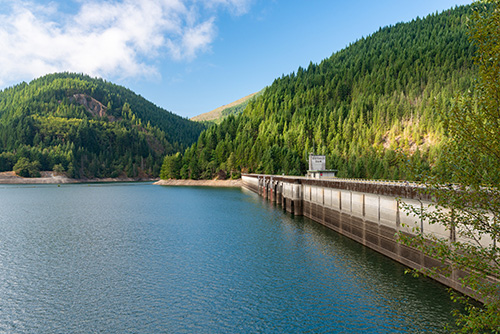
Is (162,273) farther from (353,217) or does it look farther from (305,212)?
(305,212)

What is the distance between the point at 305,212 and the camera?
7500 cm

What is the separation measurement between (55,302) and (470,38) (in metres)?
32.1

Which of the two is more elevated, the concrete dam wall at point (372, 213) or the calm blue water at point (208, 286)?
the concrete dam wall at point (372, 213)

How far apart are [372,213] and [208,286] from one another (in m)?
23.4

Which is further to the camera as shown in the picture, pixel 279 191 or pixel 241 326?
pixel 279 191

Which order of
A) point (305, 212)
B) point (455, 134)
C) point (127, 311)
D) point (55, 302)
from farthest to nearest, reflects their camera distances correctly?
point (305, 212), point (55, 302), point (127, 311), point (455, 134)

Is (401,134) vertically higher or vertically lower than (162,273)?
higher

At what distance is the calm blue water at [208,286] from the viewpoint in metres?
22.8

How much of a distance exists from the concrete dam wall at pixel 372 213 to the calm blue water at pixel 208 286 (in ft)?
5.78

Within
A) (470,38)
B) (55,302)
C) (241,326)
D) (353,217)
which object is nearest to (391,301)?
(241,326)

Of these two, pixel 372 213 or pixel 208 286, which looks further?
pixel 372 213

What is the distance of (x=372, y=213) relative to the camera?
42.4m

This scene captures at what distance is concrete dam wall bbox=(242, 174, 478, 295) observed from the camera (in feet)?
102

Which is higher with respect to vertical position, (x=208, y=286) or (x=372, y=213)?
(x=372, y=213)
